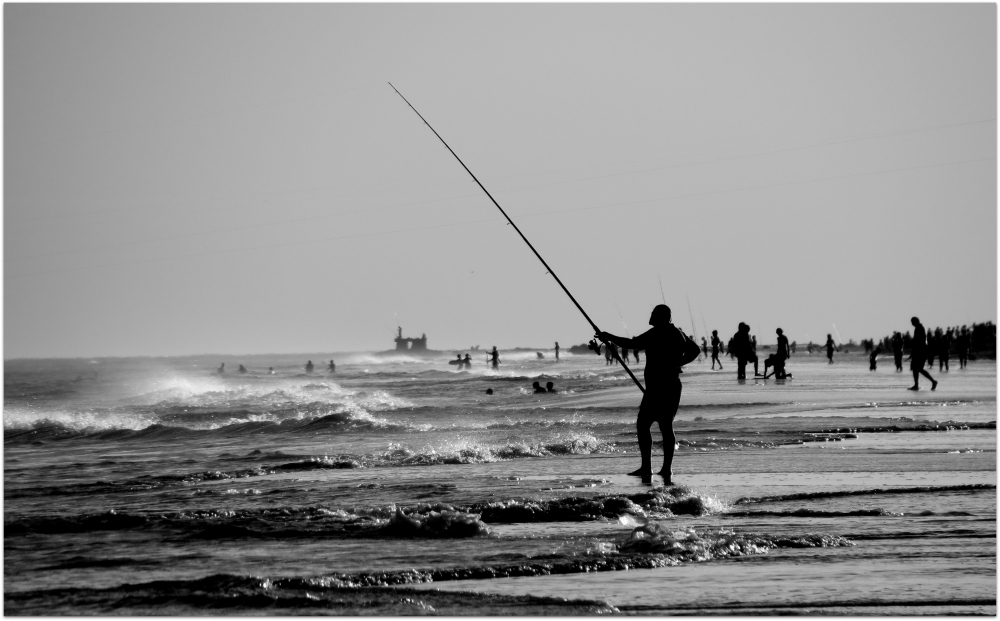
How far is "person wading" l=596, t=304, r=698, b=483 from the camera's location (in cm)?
816

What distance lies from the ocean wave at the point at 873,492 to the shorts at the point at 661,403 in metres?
1.42

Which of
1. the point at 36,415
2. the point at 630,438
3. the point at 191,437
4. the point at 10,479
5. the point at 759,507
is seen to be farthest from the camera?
the point at 36,415

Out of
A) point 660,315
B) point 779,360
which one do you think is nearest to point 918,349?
point 779,360

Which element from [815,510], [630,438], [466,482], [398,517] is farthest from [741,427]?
[398,517]

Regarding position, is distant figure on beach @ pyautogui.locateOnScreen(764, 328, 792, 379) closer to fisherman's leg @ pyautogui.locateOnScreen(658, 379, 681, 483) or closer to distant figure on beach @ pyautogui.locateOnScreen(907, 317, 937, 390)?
distant figure on beach @ pyautogui.locateOnScreen(907, 317, 937, 390)

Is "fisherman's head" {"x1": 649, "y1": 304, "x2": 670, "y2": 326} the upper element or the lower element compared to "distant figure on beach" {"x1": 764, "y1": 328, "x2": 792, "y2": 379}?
upper

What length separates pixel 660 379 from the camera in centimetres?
826

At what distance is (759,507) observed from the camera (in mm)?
6473

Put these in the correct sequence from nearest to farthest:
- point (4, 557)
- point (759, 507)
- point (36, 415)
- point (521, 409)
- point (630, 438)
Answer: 1. point (4, 557)
2. point (759, 507)
3. point (630, 438)
4. point (521, 409)
5. point (36, 415)

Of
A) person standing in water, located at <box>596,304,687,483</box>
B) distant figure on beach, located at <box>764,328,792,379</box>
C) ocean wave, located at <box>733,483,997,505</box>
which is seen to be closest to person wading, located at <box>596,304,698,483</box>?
person standing in water, located at <box>596,304,687,483</box>

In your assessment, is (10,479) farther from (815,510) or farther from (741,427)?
(741,427)

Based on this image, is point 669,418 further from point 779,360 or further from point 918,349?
point 779,360

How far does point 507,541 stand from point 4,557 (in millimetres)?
3007

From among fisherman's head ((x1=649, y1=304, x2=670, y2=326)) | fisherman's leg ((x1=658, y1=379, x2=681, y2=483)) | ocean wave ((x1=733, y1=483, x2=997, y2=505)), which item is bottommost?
ocean wave ((x1=733, y1=483, x2=997, y2=505))
